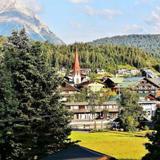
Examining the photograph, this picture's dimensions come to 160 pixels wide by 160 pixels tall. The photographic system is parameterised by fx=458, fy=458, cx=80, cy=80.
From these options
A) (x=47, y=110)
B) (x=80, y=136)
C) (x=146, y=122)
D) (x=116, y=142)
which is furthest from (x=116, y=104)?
(x=47, y=110)

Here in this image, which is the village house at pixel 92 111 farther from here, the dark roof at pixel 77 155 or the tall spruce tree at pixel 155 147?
the tall spruce tree at pixel 155 147

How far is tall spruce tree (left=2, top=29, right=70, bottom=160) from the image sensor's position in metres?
27.4

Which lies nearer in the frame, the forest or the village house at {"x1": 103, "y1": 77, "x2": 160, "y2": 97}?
the village house at {"x1": 103, "y1": 77, "x2": 160, "y2": 97}

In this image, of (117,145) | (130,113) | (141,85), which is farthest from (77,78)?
(117,145)

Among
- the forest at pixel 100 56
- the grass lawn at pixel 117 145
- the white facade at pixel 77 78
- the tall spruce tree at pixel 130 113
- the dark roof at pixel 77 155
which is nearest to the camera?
the dark roof at pixel 77 155

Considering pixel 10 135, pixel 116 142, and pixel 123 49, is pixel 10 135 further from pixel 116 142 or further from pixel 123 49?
pixel 123 49

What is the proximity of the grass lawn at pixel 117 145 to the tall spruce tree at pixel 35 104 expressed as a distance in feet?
29.8

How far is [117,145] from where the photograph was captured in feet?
144

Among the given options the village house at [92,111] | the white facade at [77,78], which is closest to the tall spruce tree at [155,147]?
the village house at [92,111]

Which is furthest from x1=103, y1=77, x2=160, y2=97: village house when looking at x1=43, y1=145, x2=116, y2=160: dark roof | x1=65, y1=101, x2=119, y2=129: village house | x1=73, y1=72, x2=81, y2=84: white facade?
x1=43, y1=145, x2=116, y2=160: dark roof

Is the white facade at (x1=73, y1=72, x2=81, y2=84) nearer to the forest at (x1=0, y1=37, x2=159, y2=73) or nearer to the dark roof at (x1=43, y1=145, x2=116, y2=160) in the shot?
the forest at (x1=0, y1=37, x2=159, y2=73)

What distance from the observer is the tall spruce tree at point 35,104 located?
27422mm

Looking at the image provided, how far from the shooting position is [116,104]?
74.8 metres

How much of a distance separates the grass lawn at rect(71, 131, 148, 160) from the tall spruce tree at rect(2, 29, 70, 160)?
9086 millimetres
